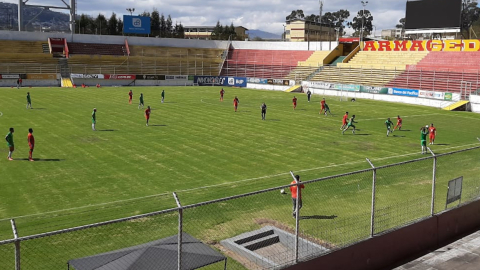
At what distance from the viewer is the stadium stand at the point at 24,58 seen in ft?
228

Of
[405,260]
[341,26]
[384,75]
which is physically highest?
[341,26]

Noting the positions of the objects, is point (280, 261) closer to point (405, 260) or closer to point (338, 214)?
point (405, 260)

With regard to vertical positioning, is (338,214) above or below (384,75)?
below

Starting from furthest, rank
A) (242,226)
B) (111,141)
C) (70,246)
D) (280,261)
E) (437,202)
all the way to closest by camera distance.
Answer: (111,141)
(437,202)
(242,226)
(70,246)
(280,261)

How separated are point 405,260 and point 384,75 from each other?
A: 5637cm

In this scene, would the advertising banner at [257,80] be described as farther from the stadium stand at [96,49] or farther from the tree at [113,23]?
the tree at [113,23]

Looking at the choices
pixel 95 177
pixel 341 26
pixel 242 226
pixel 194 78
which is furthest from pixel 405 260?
pixel 341 26

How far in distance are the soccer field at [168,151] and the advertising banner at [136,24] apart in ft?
156

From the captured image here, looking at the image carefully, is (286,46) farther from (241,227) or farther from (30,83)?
(241,227)

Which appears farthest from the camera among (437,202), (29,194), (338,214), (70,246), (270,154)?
(270,154)

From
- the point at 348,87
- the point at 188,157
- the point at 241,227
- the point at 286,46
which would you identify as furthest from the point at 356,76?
the point at 241,227

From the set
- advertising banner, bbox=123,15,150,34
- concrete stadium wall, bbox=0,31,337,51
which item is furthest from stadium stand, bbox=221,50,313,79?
advertising banner, bbox=123,15,150,34

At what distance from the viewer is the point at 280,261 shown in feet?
33.2

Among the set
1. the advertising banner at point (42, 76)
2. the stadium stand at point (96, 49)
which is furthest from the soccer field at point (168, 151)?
the stadium stand at point (96, 49)
